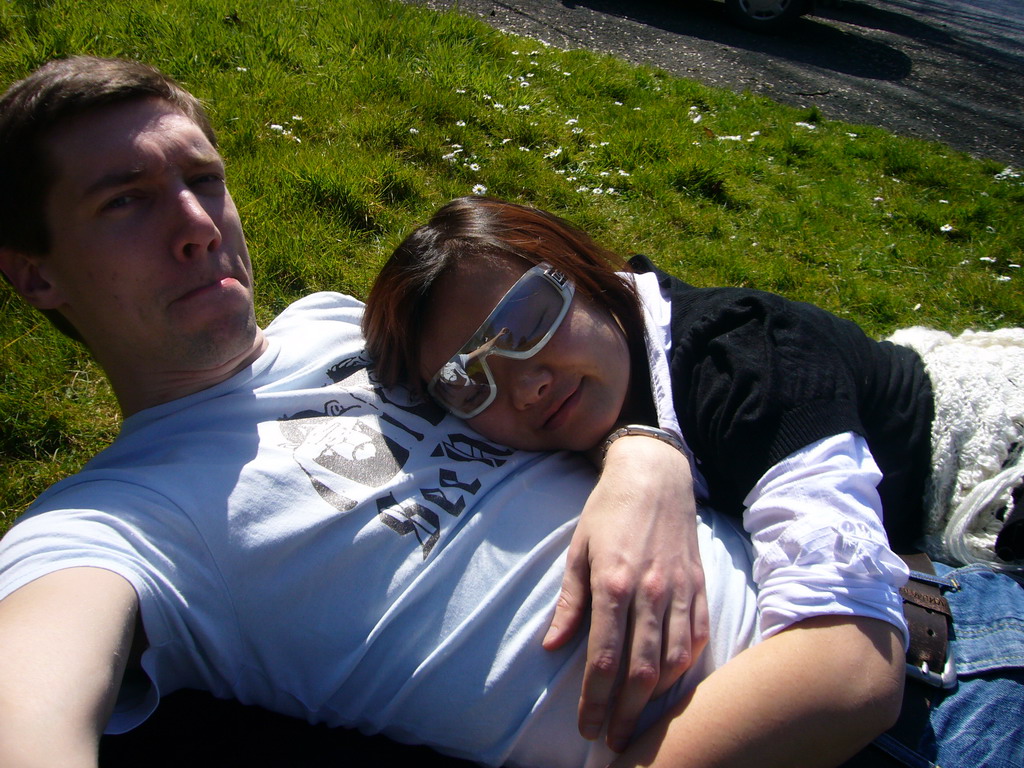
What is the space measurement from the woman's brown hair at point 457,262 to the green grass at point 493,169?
4.40ft

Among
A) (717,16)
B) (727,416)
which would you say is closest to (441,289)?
(727,416)

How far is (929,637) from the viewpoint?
170 centimetres

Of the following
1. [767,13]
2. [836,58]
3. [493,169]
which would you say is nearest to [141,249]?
[493,169]

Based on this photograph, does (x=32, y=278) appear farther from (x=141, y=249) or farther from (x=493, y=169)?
(x=493, y=169)

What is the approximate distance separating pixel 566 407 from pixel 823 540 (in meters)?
0.70

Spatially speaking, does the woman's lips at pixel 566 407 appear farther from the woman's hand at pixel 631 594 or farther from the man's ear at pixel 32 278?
the man's ear at pixel 32 278

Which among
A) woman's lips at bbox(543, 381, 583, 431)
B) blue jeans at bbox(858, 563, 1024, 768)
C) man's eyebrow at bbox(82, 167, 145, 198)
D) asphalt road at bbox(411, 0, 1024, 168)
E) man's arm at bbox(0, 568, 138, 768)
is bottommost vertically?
blue jeans at bbox(858, 563, 1024, 768)

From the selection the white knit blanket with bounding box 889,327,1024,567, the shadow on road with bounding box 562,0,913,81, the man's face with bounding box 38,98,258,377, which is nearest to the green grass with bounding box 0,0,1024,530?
the man's face with bounding box 38,98,258,377

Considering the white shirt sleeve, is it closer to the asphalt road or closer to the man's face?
the man's face

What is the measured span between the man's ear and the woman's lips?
131cm

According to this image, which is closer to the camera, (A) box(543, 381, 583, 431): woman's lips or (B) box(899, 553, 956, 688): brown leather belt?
(B) box(899, 553, 956, 688): brown leather belt

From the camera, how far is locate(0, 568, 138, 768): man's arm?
3.86 ft

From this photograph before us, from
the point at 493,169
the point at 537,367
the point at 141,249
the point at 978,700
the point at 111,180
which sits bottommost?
the point at 978,700

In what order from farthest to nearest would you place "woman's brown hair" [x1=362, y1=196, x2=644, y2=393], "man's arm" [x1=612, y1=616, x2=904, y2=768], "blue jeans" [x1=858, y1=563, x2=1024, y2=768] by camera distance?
"woman's brown hair" [x1=362, y1=196, x2=644, y2=393], "blue jeans" [x1=858, y1=563, x2=1024, y2=768], "man's arm" [x1=612, y1=616, x2=904, y2=768]
